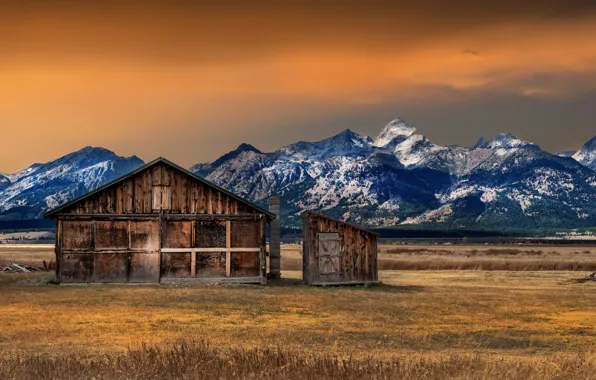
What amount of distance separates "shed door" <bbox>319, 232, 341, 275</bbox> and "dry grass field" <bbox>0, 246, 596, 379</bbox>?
2058 millimetres

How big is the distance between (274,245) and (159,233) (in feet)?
23.9

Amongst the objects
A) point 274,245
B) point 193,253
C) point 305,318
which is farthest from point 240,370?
point 274,245

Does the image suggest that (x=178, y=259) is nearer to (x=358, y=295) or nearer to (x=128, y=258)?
(x=128, y=258)

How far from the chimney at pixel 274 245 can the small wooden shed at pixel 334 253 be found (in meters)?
2.65

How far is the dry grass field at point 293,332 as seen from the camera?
42.4 feet

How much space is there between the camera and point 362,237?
43500 mm

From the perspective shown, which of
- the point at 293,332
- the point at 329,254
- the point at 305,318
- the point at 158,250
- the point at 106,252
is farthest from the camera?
the point at 329,254

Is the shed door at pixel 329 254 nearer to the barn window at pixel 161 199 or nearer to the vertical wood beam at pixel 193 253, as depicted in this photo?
the vertical wood beam at pixel 193 253

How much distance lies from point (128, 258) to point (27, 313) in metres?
13.5

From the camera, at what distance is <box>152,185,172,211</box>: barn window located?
41.8m

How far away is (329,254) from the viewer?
42656mm

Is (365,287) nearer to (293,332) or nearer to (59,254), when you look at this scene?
(59,254)

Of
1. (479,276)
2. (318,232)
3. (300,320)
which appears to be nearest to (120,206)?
(318,232)

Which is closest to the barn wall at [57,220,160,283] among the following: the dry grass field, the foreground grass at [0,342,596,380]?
the dry grass field
